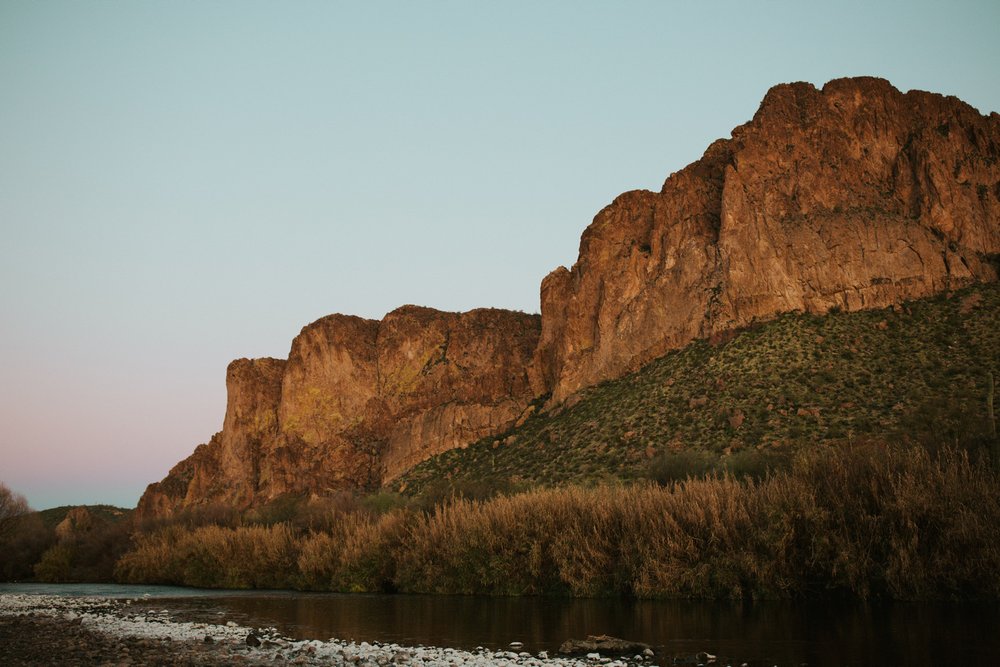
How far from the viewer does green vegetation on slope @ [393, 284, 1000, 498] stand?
1853 inches

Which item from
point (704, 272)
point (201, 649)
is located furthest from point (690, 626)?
point (704, 272)

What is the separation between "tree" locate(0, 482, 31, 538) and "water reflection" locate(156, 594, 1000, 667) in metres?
58.8

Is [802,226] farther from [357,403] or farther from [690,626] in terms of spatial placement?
[357,403]

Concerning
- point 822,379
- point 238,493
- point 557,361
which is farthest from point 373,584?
point 238,493

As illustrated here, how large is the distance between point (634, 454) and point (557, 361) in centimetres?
3153

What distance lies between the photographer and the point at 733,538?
24234 millimetres

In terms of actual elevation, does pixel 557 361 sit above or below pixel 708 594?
above

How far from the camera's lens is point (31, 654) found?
1477 cm

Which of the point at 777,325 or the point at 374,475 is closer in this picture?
the point at 777,325

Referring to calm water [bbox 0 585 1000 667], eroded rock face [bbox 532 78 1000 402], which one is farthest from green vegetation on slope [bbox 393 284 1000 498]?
calm water [bbox 0 585 1000 667]

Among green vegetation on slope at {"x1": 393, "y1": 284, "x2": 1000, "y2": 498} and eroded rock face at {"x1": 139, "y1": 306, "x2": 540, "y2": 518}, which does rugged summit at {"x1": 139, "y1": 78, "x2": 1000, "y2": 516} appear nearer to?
eroded rock face at {"x1": 139, "y1": 306, "x2": 540, "y2": 518}

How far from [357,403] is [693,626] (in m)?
85.7

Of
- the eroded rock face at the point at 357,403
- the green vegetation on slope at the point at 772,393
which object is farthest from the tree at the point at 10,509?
the green vegetation on slope at the point at 772,393

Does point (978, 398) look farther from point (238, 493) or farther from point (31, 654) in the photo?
point (238, 493)
